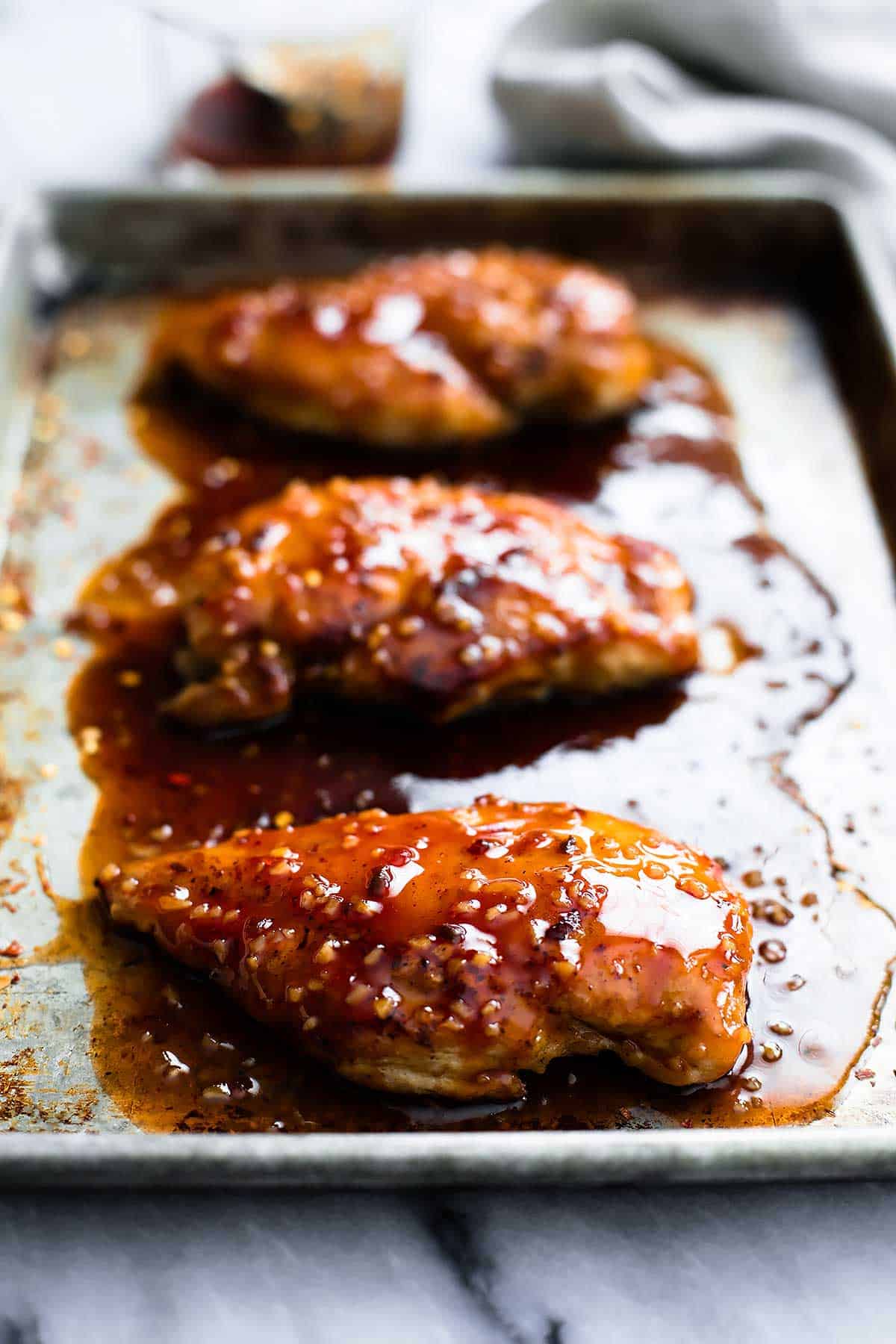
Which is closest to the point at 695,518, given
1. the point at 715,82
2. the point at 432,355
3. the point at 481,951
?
the point at 432,355

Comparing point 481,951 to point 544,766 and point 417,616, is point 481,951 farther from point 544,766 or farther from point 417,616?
point 417,616

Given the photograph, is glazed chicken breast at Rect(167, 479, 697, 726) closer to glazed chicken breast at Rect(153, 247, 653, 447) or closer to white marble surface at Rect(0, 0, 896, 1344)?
glazed chicken breast at Rect(153, 247, 653, 447)

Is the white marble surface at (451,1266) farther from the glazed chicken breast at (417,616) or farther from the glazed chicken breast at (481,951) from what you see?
the glazed chicken breast at (417,616)

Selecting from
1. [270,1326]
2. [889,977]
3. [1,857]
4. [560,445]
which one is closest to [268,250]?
[560,445]

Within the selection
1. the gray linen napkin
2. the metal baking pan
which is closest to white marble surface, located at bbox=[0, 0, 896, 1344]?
the metal baking pan

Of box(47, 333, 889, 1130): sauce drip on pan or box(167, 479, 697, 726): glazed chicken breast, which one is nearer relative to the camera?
box(47, 333, 889, 1130): sauce drip on pan

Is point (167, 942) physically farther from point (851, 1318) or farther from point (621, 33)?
point (621, 33)

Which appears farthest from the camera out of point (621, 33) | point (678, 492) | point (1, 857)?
point (621, 33)
